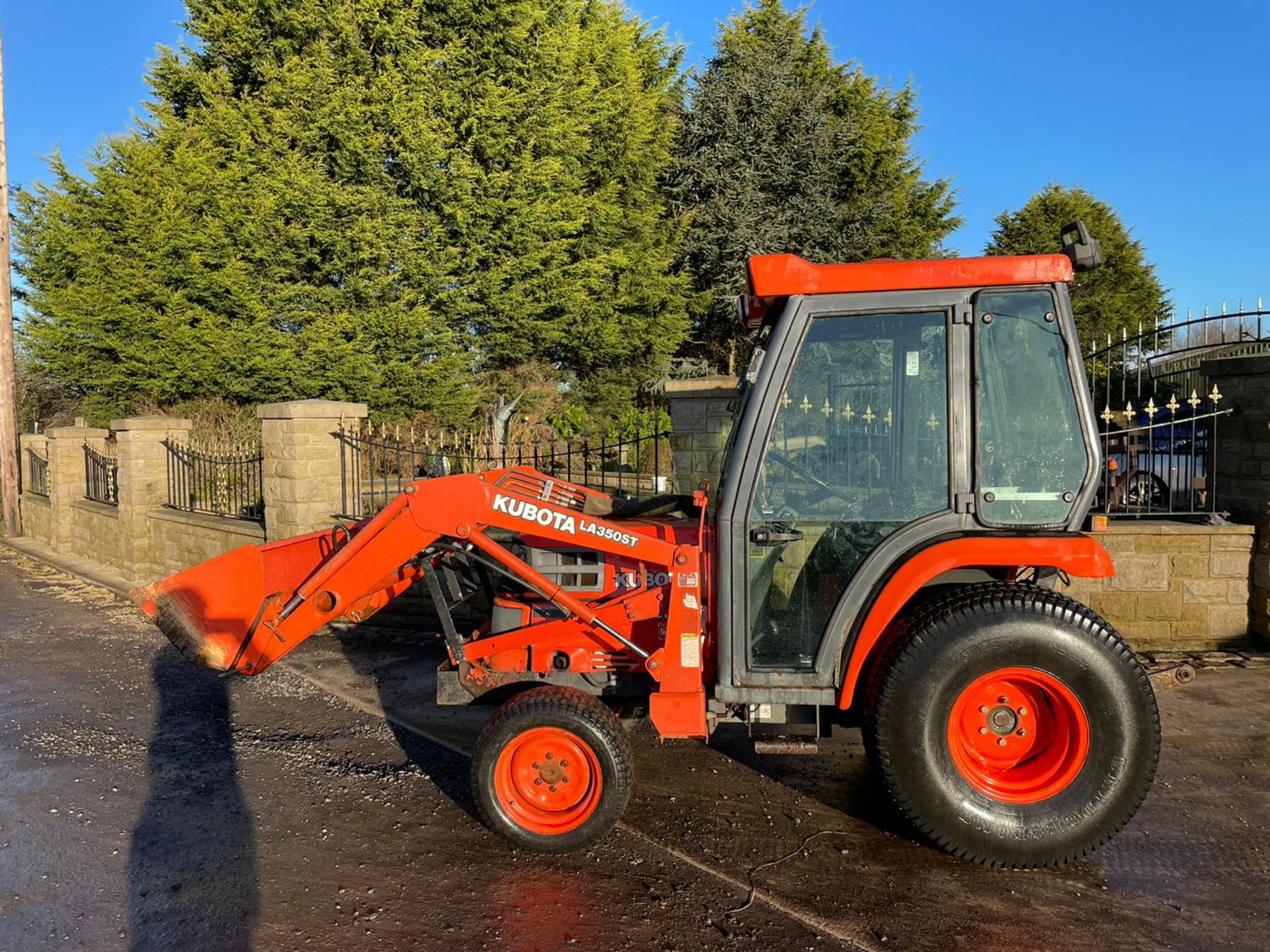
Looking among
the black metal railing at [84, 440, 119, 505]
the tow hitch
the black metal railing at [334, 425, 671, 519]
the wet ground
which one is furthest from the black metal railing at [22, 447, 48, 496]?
the tow hitch

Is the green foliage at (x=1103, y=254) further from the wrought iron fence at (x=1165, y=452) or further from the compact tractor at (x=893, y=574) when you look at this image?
the compact tractor at (x=893, y=574)

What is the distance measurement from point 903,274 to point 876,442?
654 millimetres

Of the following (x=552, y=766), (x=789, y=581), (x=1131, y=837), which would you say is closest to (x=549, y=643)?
(x=552, y=766)

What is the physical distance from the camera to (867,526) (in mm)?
3189

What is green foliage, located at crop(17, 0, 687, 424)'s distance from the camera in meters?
14.4

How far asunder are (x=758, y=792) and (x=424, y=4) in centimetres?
1670

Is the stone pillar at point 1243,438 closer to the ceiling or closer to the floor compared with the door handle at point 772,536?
closer to the ceiling

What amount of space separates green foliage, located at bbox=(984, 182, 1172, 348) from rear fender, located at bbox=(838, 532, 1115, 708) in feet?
81.3

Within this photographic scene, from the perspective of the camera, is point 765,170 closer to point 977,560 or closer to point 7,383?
point 7,383

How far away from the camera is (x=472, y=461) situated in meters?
8.65

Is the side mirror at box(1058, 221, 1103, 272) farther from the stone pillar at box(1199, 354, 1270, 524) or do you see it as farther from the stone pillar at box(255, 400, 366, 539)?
the stone pillar at box(255, 400, 366, 539)

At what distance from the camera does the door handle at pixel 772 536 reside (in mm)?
3170

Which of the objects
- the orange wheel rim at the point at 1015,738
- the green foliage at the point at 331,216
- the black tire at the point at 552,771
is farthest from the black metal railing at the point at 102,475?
the orange wheel rim at the point at 1015,738

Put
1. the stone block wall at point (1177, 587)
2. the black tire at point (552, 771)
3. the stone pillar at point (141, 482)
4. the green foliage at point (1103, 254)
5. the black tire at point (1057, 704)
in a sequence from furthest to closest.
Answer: the green foliage at point (1103, 254) → the stone pillar at point (141, 482) → the stone block wall at point (1177, 587) → the black tire at point (552, 771) → the black tire at point (1057, 704)
